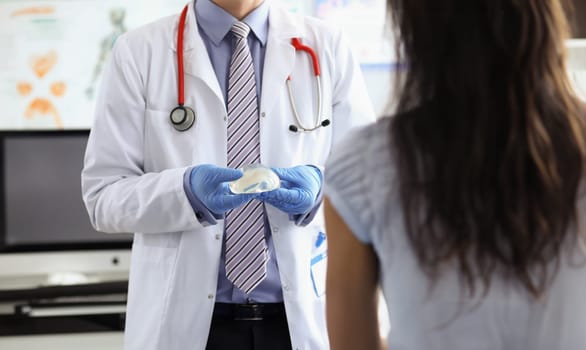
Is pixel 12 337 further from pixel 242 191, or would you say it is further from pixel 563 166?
pixel 563 166

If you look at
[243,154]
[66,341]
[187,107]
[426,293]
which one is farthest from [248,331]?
[66,341]

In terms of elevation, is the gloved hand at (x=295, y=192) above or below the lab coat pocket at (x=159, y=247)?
above

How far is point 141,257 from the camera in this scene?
5.04 ft

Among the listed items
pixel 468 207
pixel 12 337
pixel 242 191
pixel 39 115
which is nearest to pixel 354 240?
pixel 468 207

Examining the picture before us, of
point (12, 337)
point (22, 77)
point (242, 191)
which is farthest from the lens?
point (22, 77)

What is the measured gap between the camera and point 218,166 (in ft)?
4.90

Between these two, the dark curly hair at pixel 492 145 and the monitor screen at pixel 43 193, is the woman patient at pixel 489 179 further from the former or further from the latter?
the monitor screen at pixel 43 193

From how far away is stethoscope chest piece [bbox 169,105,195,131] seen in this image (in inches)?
60.2

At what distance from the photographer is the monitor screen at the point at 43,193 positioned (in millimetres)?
2723

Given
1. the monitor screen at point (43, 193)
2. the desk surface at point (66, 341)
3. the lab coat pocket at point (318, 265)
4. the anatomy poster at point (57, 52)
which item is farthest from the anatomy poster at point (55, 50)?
the lab coat pocket at point (318, 265)

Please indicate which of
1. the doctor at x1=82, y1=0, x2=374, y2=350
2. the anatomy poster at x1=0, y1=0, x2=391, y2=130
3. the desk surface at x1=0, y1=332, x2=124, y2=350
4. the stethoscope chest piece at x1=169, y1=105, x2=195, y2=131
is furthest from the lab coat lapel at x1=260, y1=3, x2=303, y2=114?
the anatomy poster at x1=0, y1=0, x2=391, y2=130

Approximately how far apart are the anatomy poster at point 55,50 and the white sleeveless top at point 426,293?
2616 millimetres

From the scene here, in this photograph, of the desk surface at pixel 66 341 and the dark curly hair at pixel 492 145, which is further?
the desk surface at pixel 66 341

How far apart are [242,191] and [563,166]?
0.69 m
